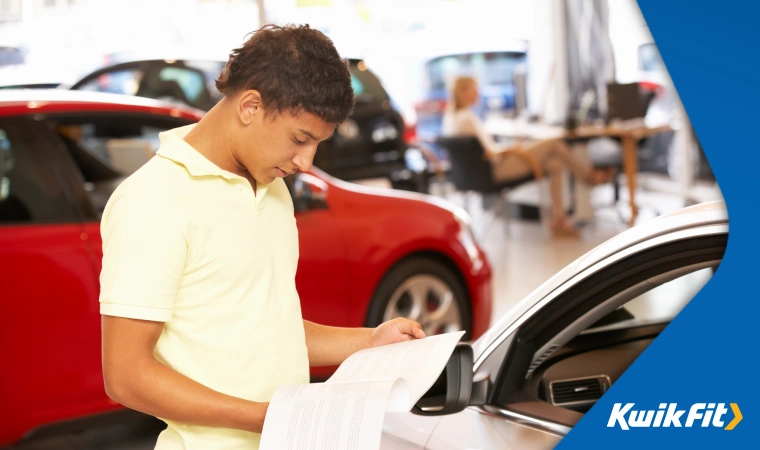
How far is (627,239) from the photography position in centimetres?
173

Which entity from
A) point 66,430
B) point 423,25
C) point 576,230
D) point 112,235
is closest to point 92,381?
point 66,430

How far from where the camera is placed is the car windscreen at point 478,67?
40.1 feet

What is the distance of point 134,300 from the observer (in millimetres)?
1393

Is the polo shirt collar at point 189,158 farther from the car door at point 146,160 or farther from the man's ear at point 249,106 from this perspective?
the car door at point 146,160

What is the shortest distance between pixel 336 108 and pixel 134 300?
0.43m

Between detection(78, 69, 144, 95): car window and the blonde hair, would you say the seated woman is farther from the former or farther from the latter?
detection(78, 69, 144, 95): car window

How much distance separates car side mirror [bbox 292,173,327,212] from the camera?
165 inches

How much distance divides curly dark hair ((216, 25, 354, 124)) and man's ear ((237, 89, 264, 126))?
10 millimetres

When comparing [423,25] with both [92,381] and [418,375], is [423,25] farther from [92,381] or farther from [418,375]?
[418,375]

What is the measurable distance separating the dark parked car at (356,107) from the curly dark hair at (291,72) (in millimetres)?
6015

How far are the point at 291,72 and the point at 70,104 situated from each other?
8.61 feet

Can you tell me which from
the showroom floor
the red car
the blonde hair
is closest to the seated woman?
the blonde hair

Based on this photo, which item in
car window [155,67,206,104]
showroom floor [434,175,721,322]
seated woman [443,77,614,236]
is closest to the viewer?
showroom floor [434,175,721,322]

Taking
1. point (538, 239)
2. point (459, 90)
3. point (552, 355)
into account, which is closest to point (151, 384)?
point (552, 355)
